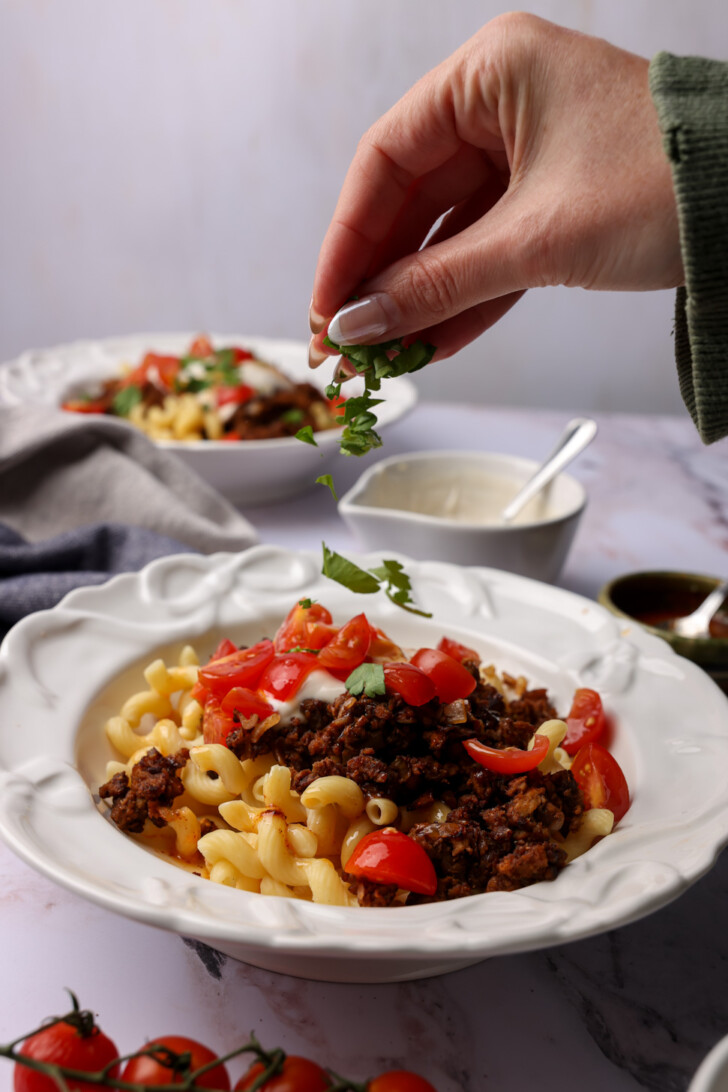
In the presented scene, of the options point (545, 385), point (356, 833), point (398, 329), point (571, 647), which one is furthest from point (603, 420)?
point (356, 833)

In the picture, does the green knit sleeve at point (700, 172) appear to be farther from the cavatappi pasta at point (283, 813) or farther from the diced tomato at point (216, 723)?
the diced tomato at point (216, 723)

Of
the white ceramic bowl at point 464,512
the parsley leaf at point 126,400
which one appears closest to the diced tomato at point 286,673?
the white ceramic bowl at point 464,512

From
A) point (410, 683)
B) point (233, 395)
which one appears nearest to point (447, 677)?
point (410, 683)

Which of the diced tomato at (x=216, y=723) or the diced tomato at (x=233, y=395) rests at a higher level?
the diced tomato at (x=216, y=723)

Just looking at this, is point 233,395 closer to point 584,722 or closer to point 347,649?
point 347,649

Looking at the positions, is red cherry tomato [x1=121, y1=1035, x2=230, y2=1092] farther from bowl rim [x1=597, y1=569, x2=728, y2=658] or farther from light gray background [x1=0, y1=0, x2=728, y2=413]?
light gray background [x1=0, y1=0, x2=728, y2=413]

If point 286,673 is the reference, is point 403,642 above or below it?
below

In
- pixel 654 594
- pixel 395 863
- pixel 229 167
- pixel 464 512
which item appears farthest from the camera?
pixel 229 167
